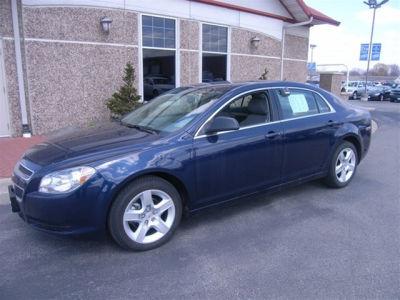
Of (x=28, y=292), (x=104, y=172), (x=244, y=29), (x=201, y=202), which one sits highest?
(x=244, y=29)

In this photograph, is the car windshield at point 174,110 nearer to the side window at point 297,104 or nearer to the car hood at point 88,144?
the car hood at point 88,144

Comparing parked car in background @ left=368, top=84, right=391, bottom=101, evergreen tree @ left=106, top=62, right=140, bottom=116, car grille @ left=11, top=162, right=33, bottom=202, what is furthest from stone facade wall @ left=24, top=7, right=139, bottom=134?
parked car in background @ left=368, top=84, right=391, bottom=101

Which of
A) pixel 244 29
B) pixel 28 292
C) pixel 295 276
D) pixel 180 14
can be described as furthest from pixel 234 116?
pixel 244 29

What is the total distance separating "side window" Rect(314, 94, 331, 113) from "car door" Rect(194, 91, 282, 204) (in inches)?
37.1

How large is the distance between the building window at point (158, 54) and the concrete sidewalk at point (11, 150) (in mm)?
3530

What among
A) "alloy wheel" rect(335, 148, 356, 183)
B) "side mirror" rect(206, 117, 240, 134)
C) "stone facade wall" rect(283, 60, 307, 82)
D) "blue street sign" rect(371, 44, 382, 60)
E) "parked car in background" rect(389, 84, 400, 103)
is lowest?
→ "parked car in background" rect(389, 84, 400, 103)

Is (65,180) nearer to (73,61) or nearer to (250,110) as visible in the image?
(250,110)

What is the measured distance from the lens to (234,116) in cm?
413

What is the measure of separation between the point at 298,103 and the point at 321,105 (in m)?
0.47

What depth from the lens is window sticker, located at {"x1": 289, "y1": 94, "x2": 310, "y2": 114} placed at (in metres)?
4.64

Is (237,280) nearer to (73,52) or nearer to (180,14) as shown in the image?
(73,52)

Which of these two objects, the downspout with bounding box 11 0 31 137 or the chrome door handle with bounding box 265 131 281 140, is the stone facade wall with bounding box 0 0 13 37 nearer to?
the downspout with bounding box 11 0 31 137

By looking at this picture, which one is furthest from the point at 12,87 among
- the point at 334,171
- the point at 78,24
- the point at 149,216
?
the point at 334,171

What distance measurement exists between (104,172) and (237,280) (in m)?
1.45
